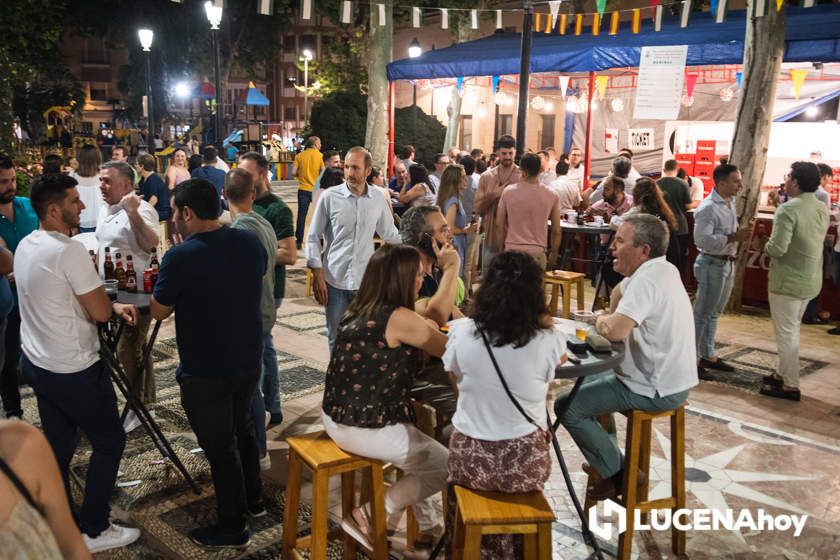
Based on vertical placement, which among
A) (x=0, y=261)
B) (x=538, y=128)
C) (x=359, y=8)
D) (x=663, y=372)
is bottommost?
(x=663, y=372)

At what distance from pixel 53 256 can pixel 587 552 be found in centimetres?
304

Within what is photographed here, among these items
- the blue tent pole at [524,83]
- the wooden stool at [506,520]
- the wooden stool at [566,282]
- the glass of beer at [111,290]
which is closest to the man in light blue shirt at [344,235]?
the glass of beer at [111,290]

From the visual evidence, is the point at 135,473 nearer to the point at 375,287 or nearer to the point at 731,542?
the point at 375,287

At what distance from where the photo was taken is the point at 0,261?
4.47 meters

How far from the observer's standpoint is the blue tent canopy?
359 inches

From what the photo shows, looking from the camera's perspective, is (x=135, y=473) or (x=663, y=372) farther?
(x=135, y=473)

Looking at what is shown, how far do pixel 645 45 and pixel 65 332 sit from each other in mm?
9296

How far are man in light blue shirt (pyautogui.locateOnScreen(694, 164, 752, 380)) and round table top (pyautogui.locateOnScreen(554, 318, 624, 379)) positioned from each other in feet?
10.4

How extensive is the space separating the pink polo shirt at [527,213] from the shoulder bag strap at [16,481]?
6.06 m

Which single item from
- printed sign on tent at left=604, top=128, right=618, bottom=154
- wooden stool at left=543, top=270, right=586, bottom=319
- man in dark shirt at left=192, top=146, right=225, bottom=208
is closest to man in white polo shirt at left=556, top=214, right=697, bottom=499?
wooden stool at left=543, top=270, right=586, bottom=319

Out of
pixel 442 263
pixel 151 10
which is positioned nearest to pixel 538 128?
pixel 151 10

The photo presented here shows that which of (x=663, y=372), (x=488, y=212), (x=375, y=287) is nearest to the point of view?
(x=375, y=287)

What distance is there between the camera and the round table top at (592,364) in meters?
3.40

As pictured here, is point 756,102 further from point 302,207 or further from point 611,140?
point 611,140
